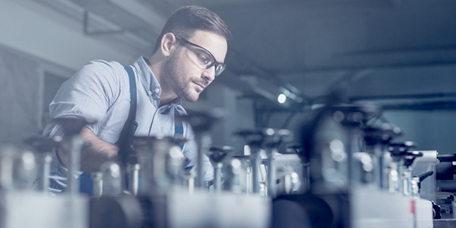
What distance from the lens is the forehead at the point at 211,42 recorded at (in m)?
1.91

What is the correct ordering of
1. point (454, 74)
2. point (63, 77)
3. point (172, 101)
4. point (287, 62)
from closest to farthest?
point (172, 101)
point (63, 77)
point (287, 62)
point (454, 74)

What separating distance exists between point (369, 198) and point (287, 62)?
503cm

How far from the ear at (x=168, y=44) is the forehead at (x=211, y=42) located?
0.07m

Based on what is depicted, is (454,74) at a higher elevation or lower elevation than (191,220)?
higher

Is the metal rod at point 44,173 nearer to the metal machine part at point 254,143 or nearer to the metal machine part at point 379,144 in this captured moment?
the metal machine part at point 254,143

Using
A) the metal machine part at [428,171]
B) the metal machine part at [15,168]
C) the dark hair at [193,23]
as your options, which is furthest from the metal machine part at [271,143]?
the metal machine part at [428,171]

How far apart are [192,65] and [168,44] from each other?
0.15 meters

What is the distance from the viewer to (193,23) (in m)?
1.94

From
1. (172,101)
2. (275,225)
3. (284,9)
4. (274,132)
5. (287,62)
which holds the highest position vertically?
(284,9)

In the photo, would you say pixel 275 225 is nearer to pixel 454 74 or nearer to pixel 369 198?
pixel 369 198

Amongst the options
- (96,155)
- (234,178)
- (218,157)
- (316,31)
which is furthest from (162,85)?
Answer: (316,31)

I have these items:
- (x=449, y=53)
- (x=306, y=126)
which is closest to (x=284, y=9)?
(x=449, y=53)

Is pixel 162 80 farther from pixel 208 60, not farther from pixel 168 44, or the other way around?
pixel 208 60

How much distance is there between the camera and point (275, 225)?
91 centimetres
